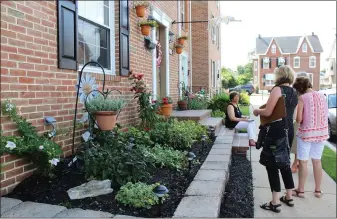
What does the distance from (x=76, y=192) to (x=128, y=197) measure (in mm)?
484

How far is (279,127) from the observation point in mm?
3496

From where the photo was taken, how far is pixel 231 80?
1927 inches

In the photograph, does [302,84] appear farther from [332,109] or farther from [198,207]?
[332,109]

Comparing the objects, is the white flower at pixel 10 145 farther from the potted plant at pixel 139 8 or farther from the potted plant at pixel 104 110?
the potted plant at pixel 139 8

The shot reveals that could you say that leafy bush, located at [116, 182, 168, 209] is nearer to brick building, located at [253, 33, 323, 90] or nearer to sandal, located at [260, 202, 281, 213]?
sandal, located at [260, 202, 281, 213]

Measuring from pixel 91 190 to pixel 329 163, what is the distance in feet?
16.8

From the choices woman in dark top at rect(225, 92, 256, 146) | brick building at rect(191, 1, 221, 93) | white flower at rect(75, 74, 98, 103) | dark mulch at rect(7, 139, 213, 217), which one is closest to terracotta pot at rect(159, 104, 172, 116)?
woman in dark top at rect(225, 92, 256, 146)

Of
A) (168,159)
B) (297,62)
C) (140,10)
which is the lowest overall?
(168,159)

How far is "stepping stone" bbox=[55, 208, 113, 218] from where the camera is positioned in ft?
8.30

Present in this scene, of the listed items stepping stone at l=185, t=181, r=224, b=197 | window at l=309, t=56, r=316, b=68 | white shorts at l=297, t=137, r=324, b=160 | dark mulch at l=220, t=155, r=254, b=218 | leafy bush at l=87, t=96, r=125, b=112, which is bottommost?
dark mulch at l=220, t=155, r=254, b=218

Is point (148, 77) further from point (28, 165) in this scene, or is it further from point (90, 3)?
point (28, 165)

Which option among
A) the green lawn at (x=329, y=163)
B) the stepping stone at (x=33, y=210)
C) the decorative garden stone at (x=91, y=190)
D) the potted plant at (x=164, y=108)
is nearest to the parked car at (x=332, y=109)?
the green lawn at (x=329, y=163)

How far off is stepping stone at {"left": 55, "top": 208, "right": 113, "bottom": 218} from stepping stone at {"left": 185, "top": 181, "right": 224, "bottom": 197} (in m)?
0.84

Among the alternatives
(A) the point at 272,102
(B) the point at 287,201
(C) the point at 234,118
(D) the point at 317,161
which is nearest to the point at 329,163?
(C) the point at 234,118
